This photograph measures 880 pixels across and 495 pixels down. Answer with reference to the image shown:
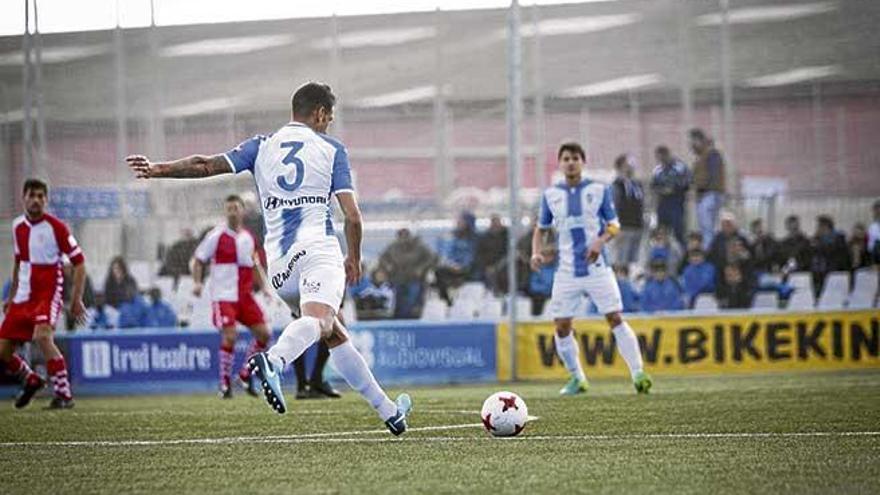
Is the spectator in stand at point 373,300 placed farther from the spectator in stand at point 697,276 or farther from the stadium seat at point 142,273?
the spectator in stand at point 697,276

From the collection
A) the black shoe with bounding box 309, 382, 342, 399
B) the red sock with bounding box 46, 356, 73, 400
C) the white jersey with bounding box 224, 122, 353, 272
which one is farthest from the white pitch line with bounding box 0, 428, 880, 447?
the black shoe with bounding box 309, 382, 342, 399

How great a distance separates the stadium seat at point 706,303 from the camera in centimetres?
2139

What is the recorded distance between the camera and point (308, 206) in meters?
9.92

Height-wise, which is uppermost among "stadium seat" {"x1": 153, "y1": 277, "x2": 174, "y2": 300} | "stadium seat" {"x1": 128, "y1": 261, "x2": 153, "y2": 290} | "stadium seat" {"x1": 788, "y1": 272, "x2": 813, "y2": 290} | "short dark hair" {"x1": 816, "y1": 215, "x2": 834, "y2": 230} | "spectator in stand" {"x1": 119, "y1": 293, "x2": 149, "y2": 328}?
"short dark hair" {"x1": 816, "y1": 215, "x2": 834, "y2": 230}

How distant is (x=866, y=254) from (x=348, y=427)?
1162cm

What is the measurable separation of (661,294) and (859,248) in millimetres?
2653

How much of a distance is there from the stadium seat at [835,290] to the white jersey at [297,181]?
500 inches

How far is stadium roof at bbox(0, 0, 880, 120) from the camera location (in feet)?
70.7

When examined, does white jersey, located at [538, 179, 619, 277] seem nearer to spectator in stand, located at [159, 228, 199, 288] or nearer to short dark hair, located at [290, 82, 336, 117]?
short dark hair, located at [290, 82, 336, 117]

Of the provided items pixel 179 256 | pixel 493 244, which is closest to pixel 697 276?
pixel 493 244

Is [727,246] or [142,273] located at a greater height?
[727,246]

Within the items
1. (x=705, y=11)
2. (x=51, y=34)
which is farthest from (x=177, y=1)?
(x=705, y=11)

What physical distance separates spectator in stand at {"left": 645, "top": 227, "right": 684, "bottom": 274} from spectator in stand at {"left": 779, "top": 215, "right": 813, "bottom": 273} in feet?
4.71

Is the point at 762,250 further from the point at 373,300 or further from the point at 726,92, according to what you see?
the point at 373,300
